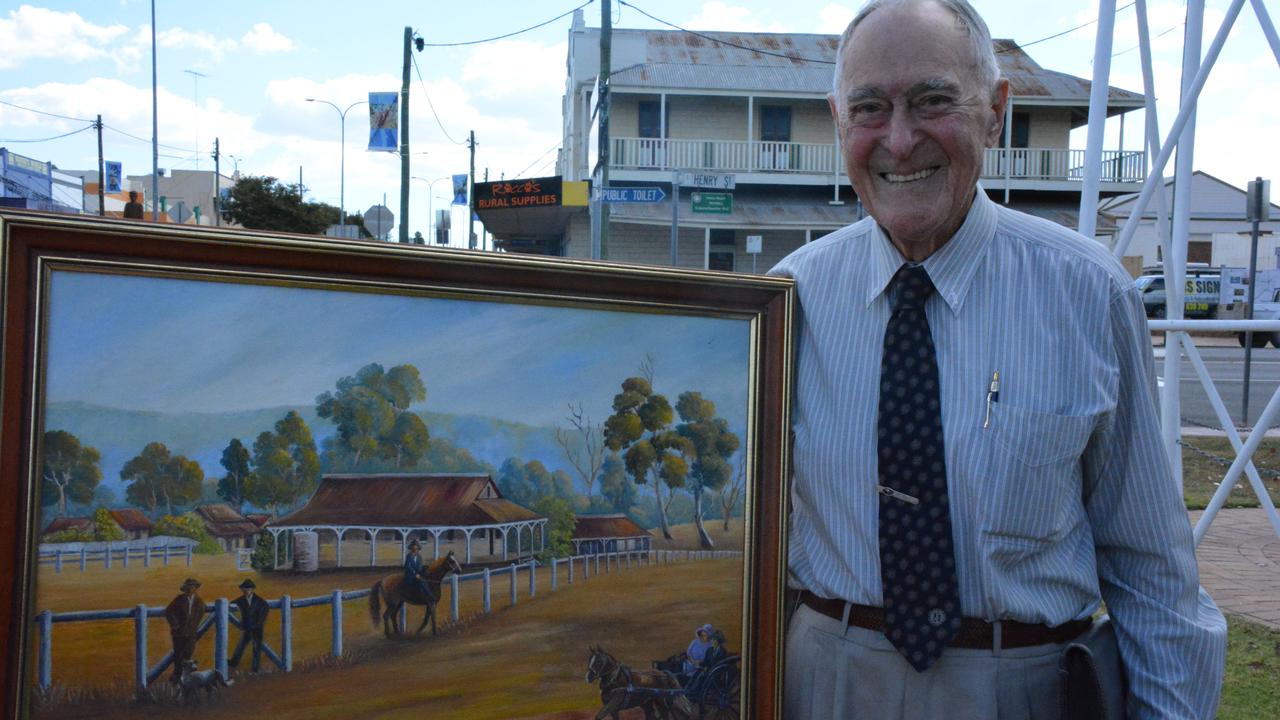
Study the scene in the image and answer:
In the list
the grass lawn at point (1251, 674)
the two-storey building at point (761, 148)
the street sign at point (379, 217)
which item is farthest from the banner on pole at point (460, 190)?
the grass lawn at point (1251, 674)

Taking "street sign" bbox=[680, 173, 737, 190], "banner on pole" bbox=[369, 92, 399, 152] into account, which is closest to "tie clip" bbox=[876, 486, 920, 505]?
"street sign" bbox=[680, 173, 737, 190]

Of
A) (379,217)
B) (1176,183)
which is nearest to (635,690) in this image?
(1176,183)

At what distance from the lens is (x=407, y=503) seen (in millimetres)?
1678

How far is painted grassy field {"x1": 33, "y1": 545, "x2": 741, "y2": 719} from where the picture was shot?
4.92ft

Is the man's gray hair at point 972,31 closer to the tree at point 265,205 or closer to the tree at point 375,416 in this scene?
the tree at point 375,416

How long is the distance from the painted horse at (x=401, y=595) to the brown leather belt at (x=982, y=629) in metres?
0.70

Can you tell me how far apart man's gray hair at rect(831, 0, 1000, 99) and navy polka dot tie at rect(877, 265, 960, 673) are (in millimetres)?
507

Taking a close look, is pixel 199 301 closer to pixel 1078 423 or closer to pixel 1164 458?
pixel 1078 423

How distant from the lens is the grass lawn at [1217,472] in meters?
8.82

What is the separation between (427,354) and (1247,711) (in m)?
3.95

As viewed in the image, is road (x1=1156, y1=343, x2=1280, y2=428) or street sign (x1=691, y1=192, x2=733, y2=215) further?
street sign (x1=691, y1=192, x2=733, y2=215)

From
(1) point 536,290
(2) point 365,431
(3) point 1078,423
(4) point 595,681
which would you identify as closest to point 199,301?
(2) point 365,431

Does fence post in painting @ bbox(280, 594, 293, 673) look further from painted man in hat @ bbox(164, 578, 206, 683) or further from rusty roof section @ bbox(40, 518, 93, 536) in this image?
rusty roof section @ bbox(40, 518, 93, 536)

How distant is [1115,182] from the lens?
31406 mm
